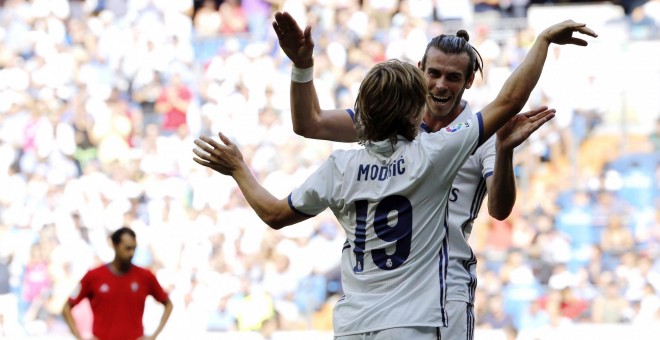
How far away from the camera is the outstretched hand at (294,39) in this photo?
399 cm

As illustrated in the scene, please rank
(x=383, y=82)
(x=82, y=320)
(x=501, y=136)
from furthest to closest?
1. (x=82, y=320)
2. (x=501, y=136)
3. (x=383, y=82)

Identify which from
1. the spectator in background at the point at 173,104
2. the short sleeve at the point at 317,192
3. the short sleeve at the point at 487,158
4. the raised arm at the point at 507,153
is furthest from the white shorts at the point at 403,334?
the spectator in background at the point at 173,104

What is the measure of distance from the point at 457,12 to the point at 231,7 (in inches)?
110

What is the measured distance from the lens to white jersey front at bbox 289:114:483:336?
11.2ft

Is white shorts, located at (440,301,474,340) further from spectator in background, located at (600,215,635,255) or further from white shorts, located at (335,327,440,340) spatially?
spectator in background, located at (600,215,635,255)

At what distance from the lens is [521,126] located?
3652mm

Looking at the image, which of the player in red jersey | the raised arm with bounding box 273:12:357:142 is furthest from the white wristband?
the player in red jersey

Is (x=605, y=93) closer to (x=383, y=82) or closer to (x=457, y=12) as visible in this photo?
(x=457, y=12)

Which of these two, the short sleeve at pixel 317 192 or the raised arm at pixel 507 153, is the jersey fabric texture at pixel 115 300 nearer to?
the raised arm at pixel 507 153

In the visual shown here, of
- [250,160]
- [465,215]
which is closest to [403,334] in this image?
[465,215]

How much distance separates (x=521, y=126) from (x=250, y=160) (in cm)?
914

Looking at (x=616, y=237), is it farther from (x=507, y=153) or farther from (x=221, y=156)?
(x=221, y=156)

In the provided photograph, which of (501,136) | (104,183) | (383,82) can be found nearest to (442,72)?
(501,136)

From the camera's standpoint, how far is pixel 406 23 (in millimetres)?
13195
